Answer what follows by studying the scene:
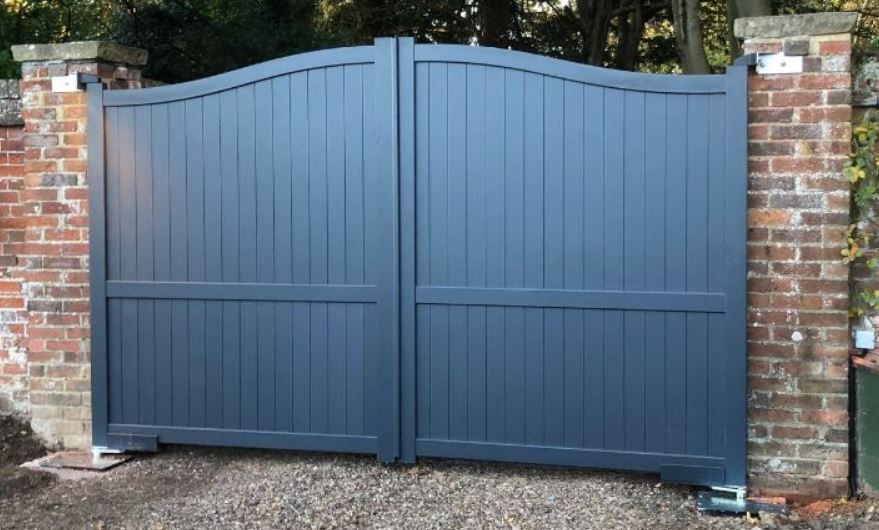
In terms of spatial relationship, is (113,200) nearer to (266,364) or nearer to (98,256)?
(98,256)

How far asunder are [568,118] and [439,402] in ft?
5.04

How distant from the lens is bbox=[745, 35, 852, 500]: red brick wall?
13.3ft

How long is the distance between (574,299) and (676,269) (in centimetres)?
49

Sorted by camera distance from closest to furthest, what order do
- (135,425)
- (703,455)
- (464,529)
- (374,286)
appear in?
(464,529) → (703,455) → (374,286) → (135,425)

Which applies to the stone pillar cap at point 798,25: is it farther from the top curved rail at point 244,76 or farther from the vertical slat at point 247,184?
the vertical slat at point 247,184

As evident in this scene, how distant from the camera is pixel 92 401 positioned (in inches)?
195

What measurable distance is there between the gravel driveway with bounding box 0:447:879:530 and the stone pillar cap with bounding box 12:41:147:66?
7.28 ft

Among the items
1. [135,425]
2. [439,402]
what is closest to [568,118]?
[439,402]

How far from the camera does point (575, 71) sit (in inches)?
169

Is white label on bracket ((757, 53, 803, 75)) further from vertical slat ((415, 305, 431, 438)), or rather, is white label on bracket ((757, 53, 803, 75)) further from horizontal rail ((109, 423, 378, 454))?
horizontal rail ((109, 423, 378, 454))

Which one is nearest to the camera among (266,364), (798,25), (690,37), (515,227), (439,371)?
(798,25)

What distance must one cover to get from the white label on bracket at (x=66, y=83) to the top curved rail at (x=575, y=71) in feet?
6.28

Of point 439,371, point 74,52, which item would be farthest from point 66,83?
point 439,371

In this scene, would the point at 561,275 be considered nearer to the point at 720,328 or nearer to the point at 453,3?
the point at 720,328
